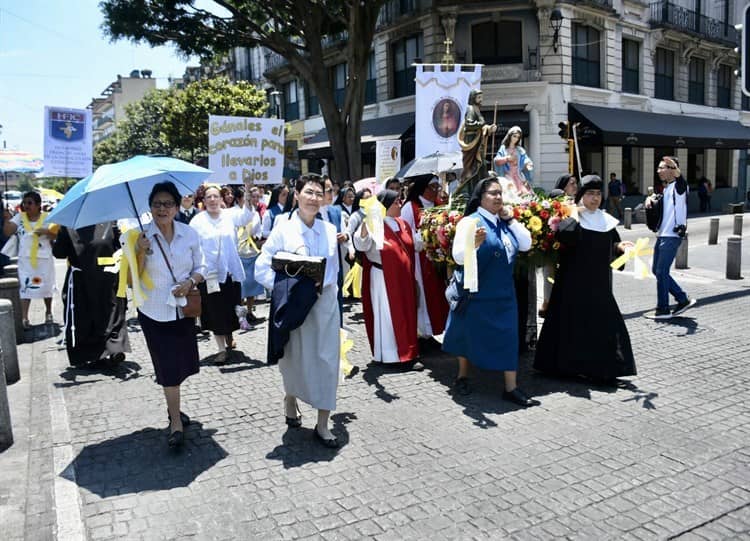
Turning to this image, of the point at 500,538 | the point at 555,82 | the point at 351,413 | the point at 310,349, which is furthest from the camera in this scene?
the point at 555,82

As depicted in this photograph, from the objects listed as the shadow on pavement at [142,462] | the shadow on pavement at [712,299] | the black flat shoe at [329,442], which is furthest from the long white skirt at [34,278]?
the shadow on pavement at [712,299]

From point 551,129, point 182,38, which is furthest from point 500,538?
point 551,129

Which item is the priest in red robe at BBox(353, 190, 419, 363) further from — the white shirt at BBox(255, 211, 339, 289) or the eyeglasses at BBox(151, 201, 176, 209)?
the eyeglasses at BBox(151, 201, 176, 209)

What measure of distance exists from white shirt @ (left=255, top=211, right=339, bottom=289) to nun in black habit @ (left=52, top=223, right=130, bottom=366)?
2.81m

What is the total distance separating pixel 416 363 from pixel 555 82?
62.8ft

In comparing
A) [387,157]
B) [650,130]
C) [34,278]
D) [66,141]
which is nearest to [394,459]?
[34,278]

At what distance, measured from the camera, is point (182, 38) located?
1939 cm

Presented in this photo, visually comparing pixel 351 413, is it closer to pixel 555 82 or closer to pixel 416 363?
pixel 416 363

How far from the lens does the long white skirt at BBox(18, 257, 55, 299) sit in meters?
9.29

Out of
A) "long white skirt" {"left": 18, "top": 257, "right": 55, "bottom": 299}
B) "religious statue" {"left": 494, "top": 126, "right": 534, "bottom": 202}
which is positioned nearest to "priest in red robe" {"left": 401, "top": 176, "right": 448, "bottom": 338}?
"religious statue" {"left": 494, "top": 126, "right": 534, "bottom": 202}

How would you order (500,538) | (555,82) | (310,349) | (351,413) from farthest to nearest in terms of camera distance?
(555,82) → (351,413) → (310,349) → (500,538)

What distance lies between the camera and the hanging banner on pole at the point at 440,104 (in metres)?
12.9

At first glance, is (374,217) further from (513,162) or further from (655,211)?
(655,211)

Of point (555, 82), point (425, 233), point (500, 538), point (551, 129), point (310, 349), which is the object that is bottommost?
point (500, 538)
